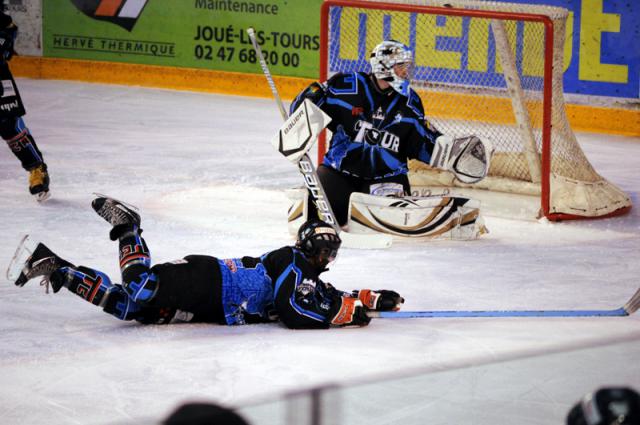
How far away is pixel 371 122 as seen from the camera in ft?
19.5

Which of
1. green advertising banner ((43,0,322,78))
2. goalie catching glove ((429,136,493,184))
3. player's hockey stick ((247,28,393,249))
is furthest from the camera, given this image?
green advertising banner ((43,0,322,78))

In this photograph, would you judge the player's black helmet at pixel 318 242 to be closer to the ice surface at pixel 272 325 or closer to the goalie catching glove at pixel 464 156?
the ice surface at pixel 272 325

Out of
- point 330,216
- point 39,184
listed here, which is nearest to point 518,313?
point 330,216

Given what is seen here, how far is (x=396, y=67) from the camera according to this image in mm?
5809

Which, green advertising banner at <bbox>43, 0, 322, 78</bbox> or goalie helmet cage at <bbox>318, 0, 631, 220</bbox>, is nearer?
goalie helmet cage at <bbox>318, 0, 631, 220</bbox>

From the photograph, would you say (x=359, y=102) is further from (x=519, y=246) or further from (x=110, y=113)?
(x=110, y=113)

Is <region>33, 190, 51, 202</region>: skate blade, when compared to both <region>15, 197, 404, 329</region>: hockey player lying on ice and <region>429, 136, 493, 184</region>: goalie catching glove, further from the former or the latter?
<region>15, 197, 404, 329</region>: hockey player lying on ice

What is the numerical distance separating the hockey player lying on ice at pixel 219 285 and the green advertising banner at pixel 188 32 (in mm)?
6569

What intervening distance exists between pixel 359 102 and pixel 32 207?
1927mm

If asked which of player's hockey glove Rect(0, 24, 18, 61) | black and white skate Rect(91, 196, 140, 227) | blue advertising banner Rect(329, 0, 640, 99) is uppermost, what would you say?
player's hockey glove Rect(0, 24, 18, 61)

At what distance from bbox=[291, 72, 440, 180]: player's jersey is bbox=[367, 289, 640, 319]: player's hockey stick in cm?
163

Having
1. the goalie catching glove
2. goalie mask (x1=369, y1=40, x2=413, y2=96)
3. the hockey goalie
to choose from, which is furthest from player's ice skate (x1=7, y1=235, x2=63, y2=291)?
the goalie catching glove

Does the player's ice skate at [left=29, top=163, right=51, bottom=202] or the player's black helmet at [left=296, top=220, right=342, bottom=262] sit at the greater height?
the player's black helmet at [left=296, top=220, right=342, bottom=262]

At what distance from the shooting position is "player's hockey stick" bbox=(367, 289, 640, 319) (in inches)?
167
